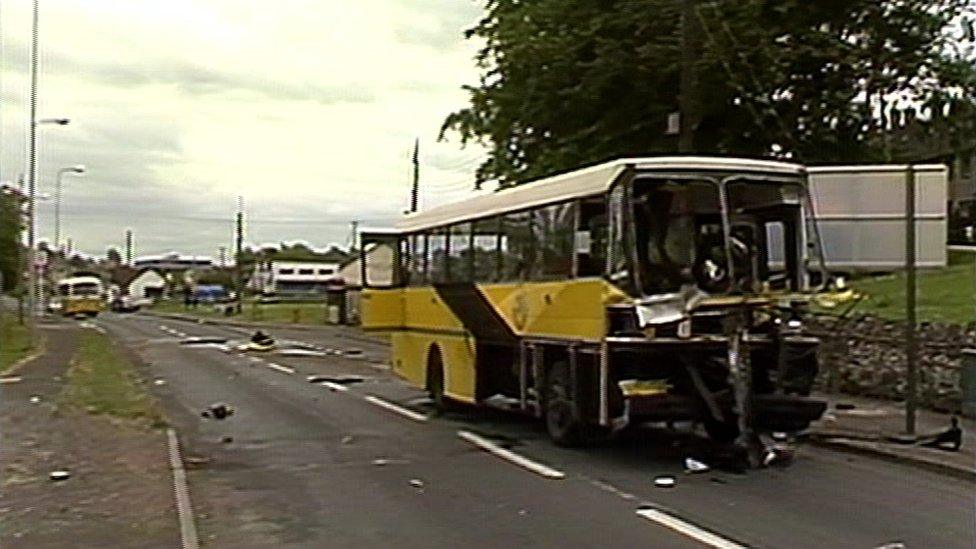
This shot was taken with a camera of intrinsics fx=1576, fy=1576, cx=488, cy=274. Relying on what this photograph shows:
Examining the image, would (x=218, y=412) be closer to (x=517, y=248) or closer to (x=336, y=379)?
(x=517, y=248)

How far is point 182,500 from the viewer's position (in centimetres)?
1280

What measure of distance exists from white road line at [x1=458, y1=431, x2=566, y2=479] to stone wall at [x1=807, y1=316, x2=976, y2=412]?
20.4 feet

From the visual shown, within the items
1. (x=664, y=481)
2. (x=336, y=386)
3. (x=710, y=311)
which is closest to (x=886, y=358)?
(x=710, y=311)

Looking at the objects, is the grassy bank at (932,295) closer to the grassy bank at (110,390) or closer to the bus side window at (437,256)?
the bus side window at (437,256)

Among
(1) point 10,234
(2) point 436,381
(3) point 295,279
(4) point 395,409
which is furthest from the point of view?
(3) point 295,279

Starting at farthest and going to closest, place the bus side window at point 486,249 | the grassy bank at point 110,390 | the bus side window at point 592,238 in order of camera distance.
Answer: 1. the grassy bank at point 110,390
2. the bus side window at point 486,249
3. the bus side window at point 592,238

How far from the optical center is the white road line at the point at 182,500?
10.9 metres

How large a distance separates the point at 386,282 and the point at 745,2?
457 inches

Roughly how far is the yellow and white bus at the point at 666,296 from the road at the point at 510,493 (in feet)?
2.11

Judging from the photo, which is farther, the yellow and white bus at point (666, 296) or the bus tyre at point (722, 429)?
the bus tyre at point (722, 429)

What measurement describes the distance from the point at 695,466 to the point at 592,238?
267 centimetres

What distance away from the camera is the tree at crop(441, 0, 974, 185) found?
32719 mm

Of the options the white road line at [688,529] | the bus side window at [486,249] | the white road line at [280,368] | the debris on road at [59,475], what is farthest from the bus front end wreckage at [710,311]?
the white road line at [280,368]

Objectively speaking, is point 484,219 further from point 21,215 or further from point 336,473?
point 21,215
